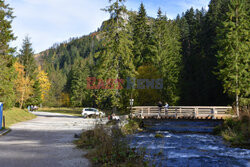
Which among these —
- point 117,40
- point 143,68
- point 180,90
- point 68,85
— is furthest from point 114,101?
point 68,85

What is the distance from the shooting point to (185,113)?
31.0 m

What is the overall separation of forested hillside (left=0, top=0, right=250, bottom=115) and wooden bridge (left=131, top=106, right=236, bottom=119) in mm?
2964

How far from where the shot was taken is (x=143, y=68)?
141 ft

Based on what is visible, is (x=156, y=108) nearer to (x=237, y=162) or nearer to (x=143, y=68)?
(x=143, y=68)

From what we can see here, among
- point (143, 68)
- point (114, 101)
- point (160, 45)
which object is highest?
point (160, 45)

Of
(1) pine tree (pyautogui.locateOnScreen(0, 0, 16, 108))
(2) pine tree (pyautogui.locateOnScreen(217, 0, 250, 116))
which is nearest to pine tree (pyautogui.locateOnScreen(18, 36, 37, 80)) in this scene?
(1) pine tree (pyautogui.locateOnScreen(0, 0, 16, 108))

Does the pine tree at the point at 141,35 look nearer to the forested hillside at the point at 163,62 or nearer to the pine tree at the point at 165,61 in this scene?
the forested hillside at the point at 163,62

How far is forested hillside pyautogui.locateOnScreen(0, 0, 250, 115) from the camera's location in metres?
31.7

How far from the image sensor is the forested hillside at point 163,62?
31703 millimetres

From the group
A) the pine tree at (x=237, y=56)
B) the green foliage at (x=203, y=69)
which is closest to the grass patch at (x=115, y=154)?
the pine tree at (x=237, y=56)

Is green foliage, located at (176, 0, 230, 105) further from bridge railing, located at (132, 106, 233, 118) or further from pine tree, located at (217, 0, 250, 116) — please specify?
bridge railing, located at (132, 106, 233, 118)

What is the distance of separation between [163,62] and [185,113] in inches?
610

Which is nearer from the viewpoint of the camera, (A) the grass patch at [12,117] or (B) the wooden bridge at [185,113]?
(A) the grass patch at [12,117]

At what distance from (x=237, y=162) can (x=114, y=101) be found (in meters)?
22.1
